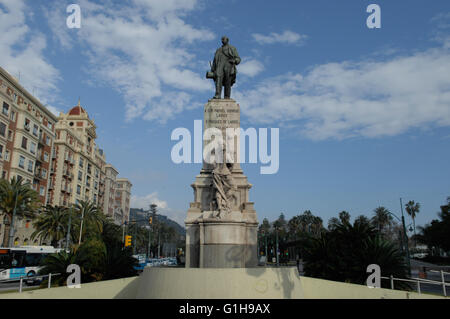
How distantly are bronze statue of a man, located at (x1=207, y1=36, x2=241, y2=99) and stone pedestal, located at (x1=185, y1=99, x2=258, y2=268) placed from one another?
236cm

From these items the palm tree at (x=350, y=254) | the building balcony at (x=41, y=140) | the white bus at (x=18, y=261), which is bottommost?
the white bus at (x=18, y=261)

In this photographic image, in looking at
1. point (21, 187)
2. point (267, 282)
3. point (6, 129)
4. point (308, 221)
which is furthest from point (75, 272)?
point (308, 221)

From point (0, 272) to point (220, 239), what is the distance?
25913mm

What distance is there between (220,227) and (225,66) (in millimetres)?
8003

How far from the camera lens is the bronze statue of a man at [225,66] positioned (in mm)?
16828

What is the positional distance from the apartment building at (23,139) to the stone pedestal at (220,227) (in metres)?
39.8

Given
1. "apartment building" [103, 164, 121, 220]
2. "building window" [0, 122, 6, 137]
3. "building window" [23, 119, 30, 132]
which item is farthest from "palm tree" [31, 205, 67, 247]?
"apartment building" [103, 164, 121, 220]

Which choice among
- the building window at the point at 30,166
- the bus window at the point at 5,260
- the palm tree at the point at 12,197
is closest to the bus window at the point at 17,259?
the bus window at the point at 5,260

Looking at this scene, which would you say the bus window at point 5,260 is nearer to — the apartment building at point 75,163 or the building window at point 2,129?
the building window at point 2,129

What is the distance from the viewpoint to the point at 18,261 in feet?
102

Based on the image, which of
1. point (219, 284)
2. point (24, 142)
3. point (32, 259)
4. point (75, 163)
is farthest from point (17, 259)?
point (75, 163)

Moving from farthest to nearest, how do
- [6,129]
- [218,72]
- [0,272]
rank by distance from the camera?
[6,129] < [0,272] < [218,72]

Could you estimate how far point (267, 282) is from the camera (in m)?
10.2
